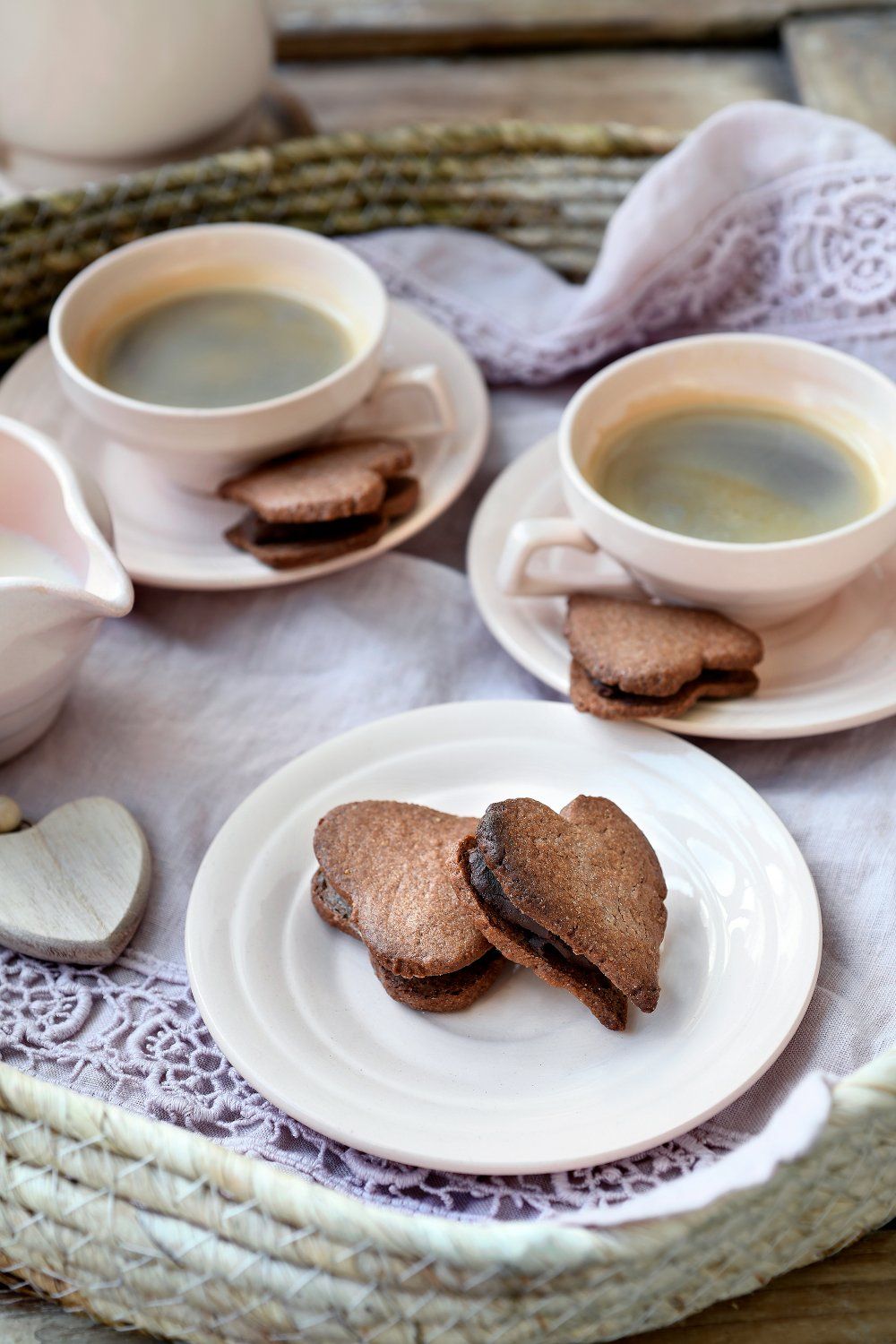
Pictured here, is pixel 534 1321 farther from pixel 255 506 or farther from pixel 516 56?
pixel 516 56

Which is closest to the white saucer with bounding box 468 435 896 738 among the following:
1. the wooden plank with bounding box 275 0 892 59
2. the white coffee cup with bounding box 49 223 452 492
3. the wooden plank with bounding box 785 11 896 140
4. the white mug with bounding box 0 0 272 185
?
the white coffee cup with bounding box 49 223 452 492

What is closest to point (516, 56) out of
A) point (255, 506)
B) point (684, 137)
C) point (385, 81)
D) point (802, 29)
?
point (385, 81)

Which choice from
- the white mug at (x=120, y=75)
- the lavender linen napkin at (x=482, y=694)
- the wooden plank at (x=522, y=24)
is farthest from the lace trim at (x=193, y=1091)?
the wooden plank at (x=522, y=24)

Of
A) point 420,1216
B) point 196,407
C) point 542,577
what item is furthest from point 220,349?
point 420,1216

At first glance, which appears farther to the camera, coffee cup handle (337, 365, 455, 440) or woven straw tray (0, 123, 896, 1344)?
coffee cup handle (337, 365, 455, 440)

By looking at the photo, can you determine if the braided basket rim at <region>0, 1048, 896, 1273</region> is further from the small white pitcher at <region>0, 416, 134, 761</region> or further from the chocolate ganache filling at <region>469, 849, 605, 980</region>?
the small white pitcher at <region>0, 416, 134, 761</region>
